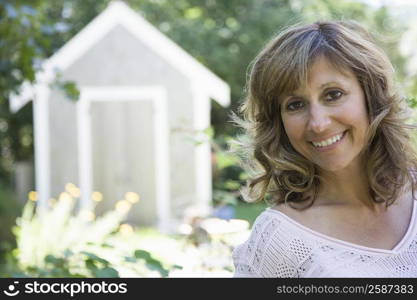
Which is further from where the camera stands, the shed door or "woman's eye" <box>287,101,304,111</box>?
the shed door

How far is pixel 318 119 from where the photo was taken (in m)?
1.47

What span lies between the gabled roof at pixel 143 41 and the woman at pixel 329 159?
816 centimetres

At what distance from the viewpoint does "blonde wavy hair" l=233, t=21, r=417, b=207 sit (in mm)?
1518

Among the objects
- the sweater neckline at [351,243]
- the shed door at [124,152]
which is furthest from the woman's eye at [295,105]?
the shed door at [124,152]

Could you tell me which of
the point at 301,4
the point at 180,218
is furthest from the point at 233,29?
the point at 180,218

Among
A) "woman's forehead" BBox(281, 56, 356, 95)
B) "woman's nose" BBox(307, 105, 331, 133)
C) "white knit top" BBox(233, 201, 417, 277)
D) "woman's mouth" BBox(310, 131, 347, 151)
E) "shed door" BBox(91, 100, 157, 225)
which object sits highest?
"shed door" BBox(91, 100, 157, 225)

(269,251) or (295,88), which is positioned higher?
(295,88)

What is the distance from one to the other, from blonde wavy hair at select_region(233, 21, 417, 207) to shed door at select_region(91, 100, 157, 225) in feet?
28.5

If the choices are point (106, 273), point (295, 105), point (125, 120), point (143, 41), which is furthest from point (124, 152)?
point (295, 105)

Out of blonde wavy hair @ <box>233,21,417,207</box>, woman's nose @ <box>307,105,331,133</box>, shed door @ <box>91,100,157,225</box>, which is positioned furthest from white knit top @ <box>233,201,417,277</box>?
shed door @ <box>91,100,157,225</box>

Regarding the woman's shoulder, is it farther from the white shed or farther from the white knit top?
the white shed

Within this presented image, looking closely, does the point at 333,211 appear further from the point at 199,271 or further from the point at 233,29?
the point at 233,29

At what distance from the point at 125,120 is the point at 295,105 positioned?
9048 millimetres

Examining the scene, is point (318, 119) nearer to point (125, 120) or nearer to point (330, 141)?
point (330, 141)
